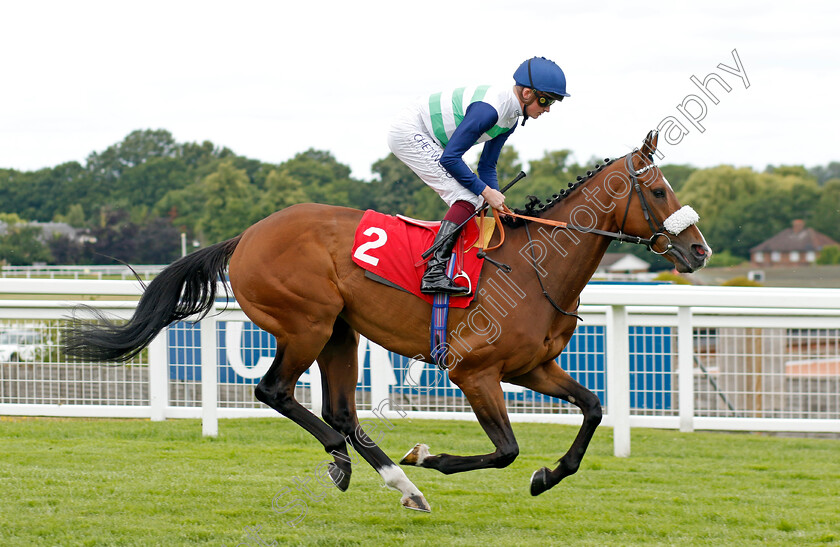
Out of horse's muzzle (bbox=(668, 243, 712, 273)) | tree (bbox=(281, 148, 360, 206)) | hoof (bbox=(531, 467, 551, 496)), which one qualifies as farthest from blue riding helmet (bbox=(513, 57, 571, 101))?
tree (bbox=(281, 148, 360, 206))

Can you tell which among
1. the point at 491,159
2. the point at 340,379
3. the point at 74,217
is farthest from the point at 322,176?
the point at 491,159

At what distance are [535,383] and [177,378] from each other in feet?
10.6

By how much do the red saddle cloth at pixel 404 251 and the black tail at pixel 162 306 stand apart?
2.68 feet

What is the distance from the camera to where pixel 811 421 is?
5.61m

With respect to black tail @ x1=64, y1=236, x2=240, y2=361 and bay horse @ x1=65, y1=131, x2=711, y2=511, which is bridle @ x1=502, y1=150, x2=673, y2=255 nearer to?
bay horse @ x1=65, y1=131, x2=711, y2=511

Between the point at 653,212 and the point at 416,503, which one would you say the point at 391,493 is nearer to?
the point at 416,503

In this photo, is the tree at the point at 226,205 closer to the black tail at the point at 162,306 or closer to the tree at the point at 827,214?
the black tail at the point at 162,306

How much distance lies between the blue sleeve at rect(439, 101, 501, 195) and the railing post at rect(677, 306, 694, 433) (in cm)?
259

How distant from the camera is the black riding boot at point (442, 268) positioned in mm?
3664

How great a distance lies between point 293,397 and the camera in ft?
13.3

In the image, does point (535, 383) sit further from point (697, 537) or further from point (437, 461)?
point (697, 537)

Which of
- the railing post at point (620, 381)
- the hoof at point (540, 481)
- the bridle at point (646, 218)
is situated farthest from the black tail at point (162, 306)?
the railing post at point (620, 381)

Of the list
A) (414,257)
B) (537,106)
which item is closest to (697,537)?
(414,257)

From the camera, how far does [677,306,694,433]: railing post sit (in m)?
5.64
